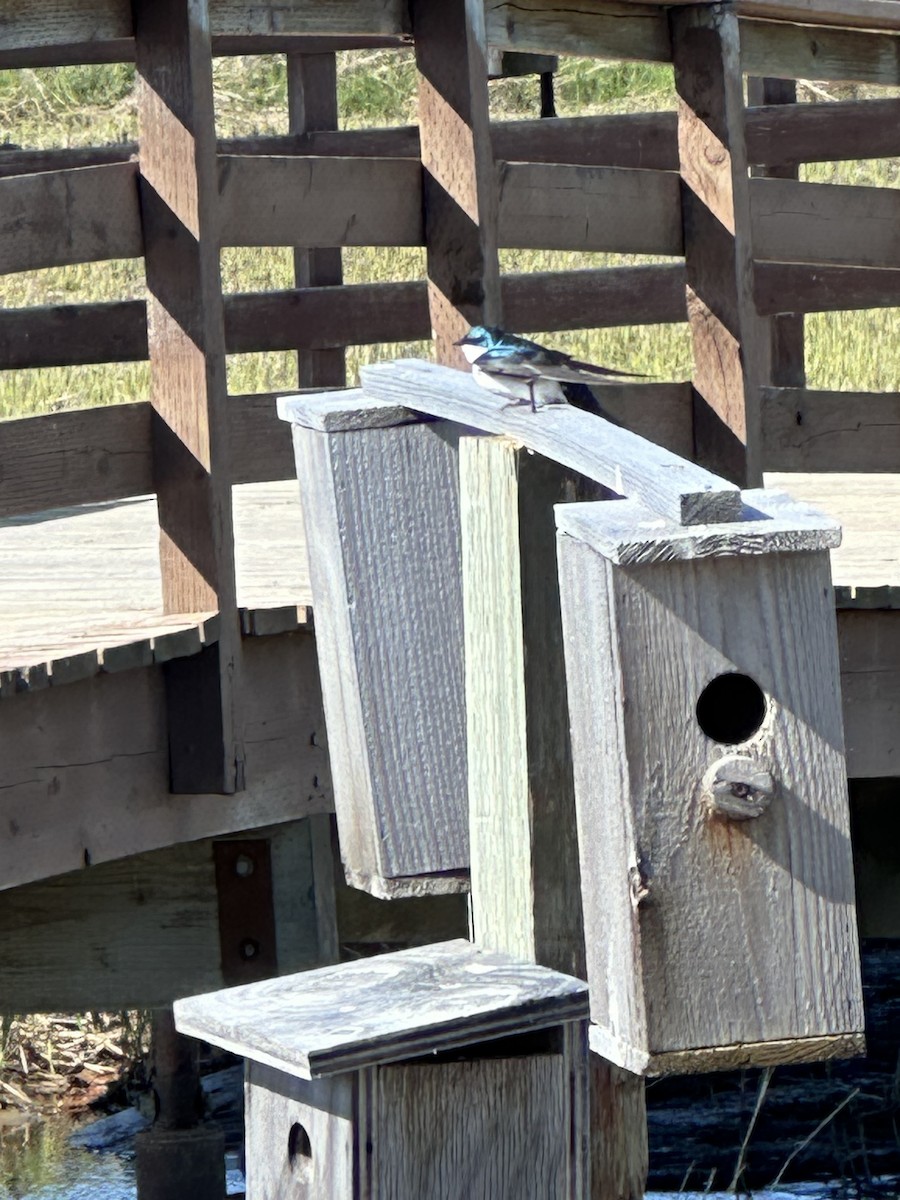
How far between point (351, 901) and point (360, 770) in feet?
5.88

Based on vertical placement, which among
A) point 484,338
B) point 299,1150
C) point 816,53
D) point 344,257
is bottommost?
point 299,1150

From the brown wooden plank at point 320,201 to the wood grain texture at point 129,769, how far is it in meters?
0.87

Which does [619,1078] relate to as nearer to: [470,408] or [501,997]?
[501,997]

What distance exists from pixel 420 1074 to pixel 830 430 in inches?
147

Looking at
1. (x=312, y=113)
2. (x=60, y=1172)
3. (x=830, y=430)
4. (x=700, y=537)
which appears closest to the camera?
(x=700, y=537)

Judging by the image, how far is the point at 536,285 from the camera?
22.1 ft

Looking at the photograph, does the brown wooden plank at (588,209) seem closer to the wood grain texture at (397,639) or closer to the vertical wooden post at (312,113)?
the vertical wooden post at (312,113)

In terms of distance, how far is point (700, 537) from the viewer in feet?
6.05

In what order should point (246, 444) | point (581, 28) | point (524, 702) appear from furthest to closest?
point (581, 28), point (246, 444), point (524, 702)

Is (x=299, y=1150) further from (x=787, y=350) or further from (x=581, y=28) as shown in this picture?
(x=787, y=350)

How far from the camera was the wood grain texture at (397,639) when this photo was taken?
2.54 meters

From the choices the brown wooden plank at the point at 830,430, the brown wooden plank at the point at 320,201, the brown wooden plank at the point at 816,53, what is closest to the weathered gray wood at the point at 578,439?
the brown wooden plank at the point at 320,201

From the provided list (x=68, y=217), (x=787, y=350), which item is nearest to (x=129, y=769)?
(x=68, y=217)

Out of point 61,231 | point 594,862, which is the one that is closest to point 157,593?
point 61,231
